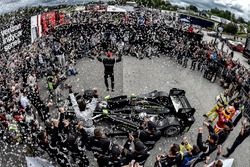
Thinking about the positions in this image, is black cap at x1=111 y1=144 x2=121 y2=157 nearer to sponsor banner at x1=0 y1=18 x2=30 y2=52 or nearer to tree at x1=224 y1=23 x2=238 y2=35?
sponsor banner at x1=0 y1=18 x2=30 y2=52

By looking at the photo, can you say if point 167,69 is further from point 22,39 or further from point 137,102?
point 22,39

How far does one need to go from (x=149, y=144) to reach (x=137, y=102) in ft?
9.23

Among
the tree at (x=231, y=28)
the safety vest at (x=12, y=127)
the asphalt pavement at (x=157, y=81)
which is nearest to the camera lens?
the safety vest at (x=12, y=127)

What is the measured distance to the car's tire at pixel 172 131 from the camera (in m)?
11.8

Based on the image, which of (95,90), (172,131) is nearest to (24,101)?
(95,90)

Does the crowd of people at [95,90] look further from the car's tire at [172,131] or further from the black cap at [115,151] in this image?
the car's tire at [172,131]

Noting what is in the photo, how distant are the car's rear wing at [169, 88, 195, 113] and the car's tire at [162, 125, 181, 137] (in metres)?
0.70

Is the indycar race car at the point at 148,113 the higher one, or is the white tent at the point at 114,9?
the white tent at the point at 114,9

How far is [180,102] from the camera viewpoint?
12914 mm

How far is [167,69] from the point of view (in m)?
18.7

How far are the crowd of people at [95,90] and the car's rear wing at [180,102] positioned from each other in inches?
39.7

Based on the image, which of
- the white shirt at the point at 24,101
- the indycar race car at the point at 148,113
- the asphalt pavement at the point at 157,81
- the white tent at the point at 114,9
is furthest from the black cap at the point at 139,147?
the white tent at the point at 114,9

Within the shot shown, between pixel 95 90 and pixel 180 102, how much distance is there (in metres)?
3.61

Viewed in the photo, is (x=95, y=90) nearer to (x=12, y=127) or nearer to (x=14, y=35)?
(x=12, y=127)
